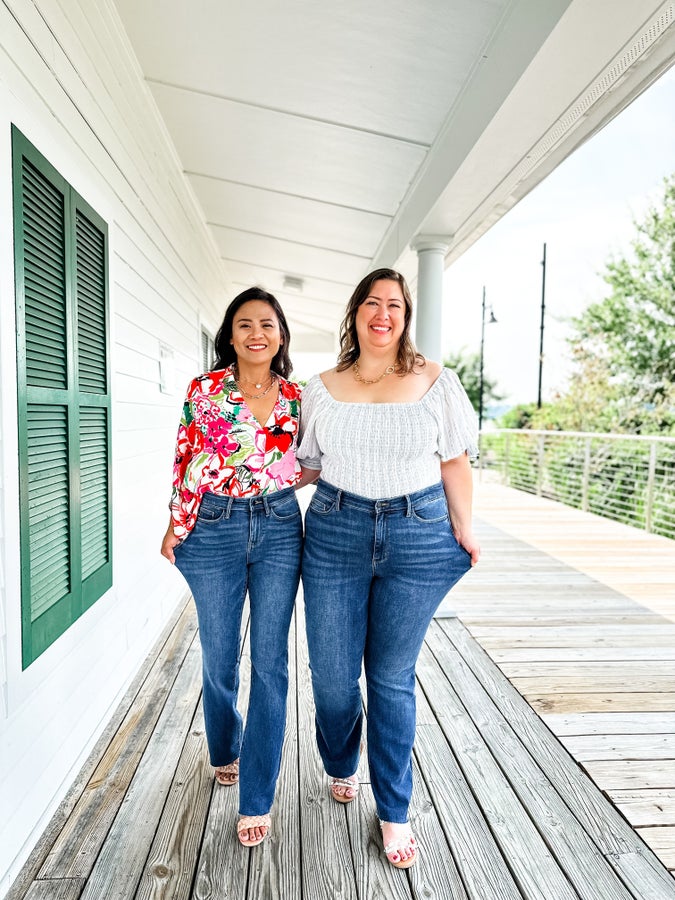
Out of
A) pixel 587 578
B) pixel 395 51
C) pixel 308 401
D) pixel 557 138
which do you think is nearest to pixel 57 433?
pixel 308 401

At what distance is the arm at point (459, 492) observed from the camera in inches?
64.7

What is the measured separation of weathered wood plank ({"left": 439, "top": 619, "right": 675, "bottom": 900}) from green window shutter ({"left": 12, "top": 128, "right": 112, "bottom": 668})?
162 centimetres

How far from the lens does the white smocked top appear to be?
1540 mm

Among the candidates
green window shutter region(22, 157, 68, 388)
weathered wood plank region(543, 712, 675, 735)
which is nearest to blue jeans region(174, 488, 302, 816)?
green window shutter region(22, 157, 68, 388)

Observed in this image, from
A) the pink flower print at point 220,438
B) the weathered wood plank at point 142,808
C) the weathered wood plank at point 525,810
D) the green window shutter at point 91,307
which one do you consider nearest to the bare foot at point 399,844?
the weathered wood plank at point 525,810

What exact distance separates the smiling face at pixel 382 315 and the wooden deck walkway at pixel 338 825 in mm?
1351

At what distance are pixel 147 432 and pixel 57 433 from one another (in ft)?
4.24

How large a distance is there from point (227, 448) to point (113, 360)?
1096 mm

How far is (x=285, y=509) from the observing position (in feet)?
5.38

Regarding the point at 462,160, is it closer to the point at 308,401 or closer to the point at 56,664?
the point at 308,401

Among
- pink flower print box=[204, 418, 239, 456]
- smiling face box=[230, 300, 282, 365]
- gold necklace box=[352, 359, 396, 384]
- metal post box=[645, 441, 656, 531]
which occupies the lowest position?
metal post box=[645, 441, 656, 531]

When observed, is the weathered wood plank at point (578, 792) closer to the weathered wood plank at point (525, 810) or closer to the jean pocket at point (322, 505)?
the weathered wood plank at point (525, 810)

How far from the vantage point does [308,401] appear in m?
1.69

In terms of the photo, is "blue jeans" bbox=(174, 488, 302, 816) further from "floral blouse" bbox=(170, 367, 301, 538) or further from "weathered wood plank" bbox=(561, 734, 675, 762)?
"weathered wood plank" bbox=(561, 734, 675, 762)
